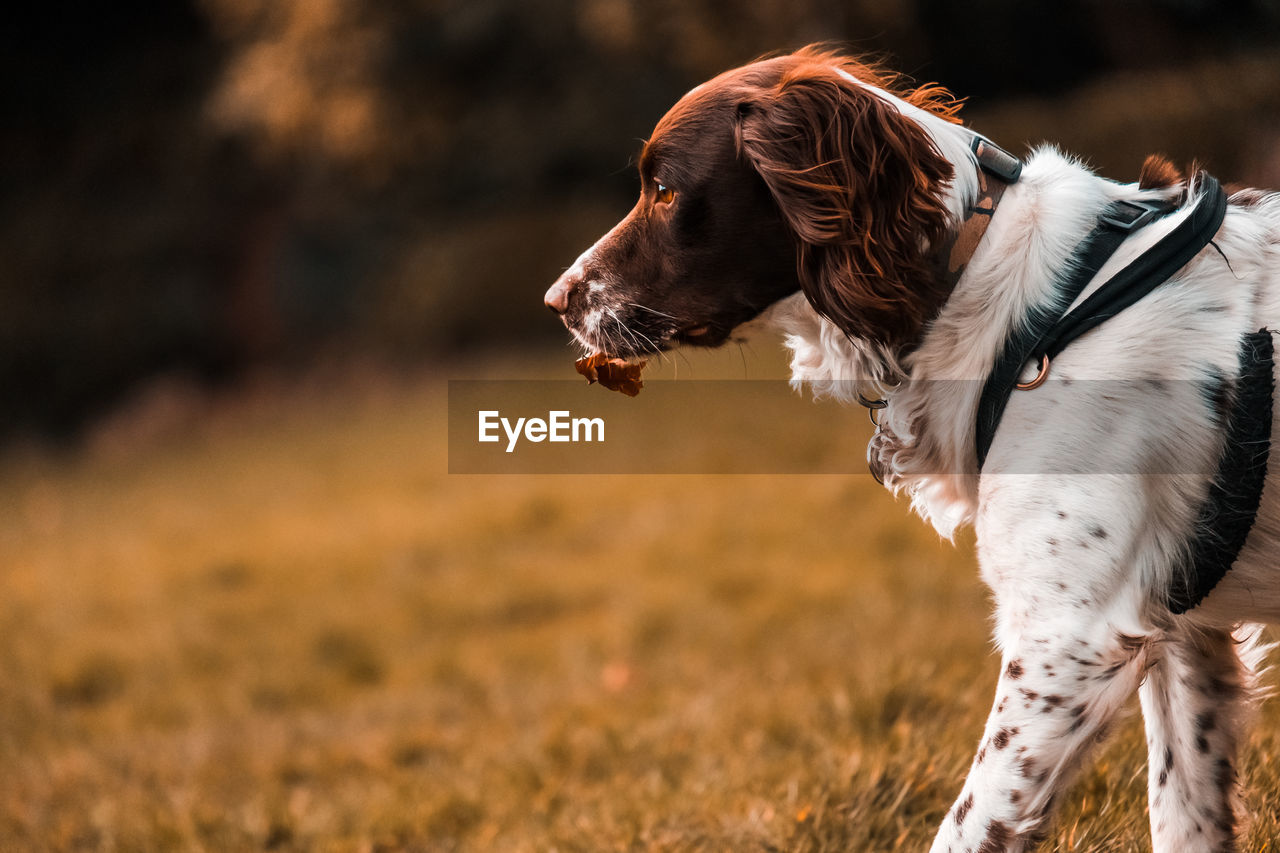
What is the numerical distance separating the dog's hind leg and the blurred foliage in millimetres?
8594

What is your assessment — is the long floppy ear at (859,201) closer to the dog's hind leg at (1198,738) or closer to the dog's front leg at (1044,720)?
the dog's front leg at (1044,720)

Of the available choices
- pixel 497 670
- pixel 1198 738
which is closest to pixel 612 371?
pixel 1198 738

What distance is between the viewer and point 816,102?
2.52 meters

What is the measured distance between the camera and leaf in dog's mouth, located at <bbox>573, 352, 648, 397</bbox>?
9.43 feet

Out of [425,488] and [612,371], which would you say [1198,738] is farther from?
[425,488]

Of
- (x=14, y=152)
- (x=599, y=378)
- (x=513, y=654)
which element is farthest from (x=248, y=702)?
(x=14, y=152)

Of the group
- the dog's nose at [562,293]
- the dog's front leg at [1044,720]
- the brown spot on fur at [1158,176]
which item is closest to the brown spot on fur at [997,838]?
the dog's front leg at [1044,720]

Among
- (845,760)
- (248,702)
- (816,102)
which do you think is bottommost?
(248,702)

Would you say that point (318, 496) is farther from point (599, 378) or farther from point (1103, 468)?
point (1103, 468)

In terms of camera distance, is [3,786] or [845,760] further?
[3,786]

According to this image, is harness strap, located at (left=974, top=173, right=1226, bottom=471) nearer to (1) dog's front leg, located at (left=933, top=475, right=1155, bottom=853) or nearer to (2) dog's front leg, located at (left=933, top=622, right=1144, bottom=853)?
(1) dog's front leg, located at (left=933, top=475, right=1155, bottom=853)

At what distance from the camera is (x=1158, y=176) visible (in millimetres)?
2553

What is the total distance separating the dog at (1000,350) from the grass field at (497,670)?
533 mm

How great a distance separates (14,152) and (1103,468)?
73.2 feet
